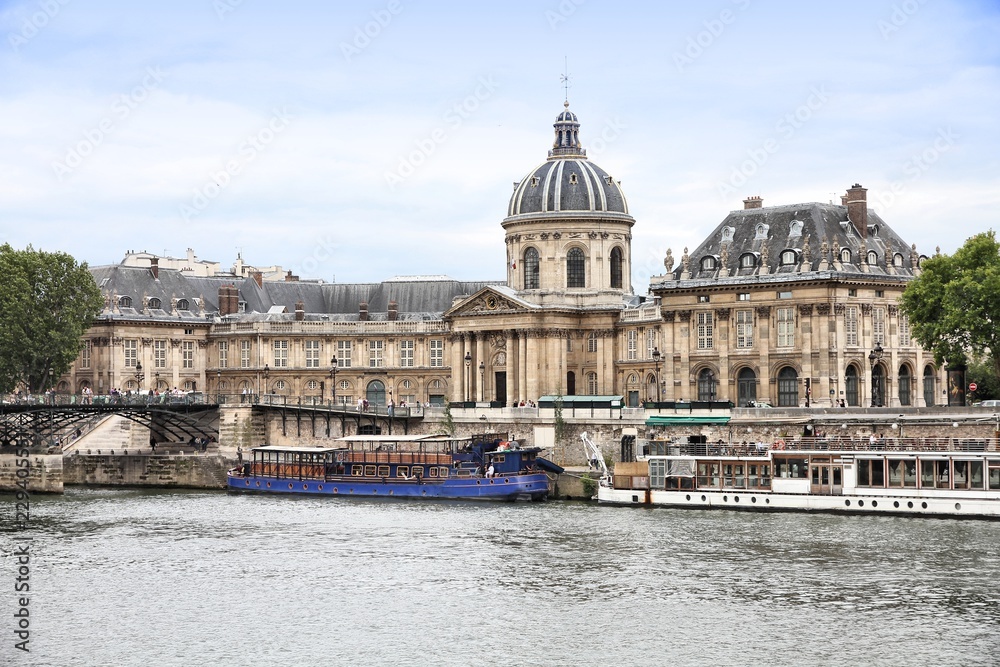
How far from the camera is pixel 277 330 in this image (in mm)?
144750

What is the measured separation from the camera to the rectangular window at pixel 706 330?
114688 millimetres

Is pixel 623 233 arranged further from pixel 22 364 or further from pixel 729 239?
pixel 22 364

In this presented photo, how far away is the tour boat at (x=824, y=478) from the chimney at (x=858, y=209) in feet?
75.3

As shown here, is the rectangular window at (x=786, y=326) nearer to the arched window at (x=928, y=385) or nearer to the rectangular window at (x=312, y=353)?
the arched window at (x=928, y=385)

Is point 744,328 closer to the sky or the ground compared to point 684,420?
A: closer to the sky

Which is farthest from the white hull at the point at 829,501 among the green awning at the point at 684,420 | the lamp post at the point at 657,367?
→ the lamp post at the point at 657,367

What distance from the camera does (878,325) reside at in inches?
4370

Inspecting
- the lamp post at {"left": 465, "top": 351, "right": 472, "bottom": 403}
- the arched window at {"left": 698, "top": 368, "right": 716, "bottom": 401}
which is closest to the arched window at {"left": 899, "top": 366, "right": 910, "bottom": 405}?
the arched window at {"left": 698, "top": 368, "right": 716, "bottom": 401}

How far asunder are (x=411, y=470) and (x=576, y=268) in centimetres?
3561

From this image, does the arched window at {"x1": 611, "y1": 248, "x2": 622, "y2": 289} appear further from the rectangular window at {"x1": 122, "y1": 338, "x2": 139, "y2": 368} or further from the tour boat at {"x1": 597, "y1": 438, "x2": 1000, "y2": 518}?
the tour boat at {"x1": 597, "y1": 438, "x2": 1000, "y2": 518}

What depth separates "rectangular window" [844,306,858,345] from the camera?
109750 mm

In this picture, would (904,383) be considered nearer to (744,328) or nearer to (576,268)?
(744,328)

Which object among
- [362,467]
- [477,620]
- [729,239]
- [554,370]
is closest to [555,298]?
[554,370]

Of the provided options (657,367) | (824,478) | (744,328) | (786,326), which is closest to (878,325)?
(786,326)
